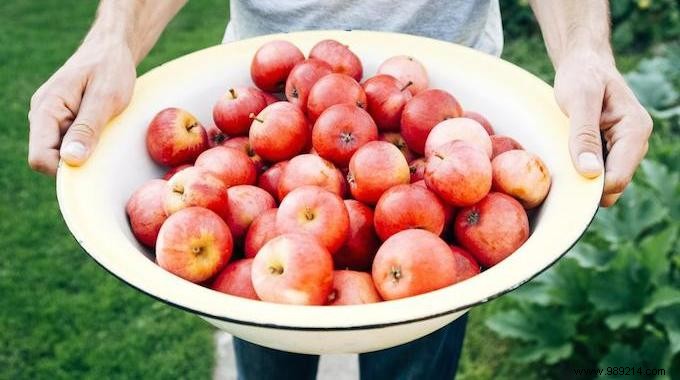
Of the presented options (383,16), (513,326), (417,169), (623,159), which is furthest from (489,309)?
(623,159)

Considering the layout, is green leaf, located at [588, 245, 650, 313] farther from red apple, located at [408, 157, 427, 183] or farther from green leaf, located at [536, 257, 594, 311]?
red apple, located at [408, 157, 427, 183]

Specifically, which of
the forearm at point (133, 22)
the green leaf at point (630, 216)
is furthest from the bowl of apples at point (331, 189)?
the green leaf at point (630, 216)

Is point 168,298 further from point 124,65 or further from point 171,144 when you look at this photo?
point 124,65

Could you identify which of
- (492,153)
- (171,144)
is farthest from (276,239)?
(492,153)

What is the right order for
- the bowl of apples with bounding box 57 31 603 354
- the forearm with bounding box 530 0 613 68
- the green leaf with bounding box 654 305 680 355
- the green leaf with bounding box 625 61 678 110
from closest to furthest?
the bowl of apples with bounding box 57 31 603 354
the forearm with bounding box 530 0 613 68
the green leaf with bounding box 654 305 680 355
the green leaf with bounding box 625 61 678 110

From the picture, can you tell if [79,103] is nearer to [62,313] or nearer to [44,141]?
[44,141]

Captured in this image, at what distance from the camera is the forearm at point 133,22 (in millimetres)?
1696

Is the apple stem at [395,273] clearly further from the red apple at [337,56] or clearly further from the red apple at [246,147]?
the red apple at [337,56]

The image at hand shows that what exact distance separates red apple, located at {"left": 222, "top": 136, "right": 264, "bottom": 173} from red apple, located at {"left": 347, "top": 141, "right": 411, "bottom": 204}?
0.84 feet

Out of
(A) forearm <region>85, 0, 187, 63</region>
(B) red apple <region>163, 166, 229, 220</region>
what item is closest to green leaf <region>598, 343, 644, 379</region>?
(B) red apple <region>163, 166, 229, 220</region>

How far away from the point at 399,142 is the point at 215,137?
428 millimetres

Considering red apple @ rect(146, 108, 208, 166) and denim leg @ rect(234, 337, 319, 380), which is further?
denim leg @ rect(234, 337, 319, 380)

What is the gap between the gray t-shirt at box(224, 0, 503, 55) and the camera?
1.93m

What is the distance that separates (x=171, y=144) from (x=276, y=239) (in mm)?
401
